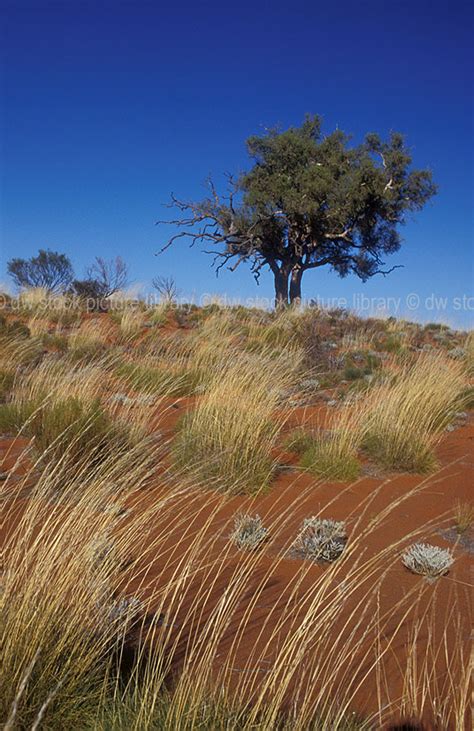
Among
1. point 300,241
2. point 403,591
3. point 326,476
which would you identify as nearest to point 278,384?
point 326,476

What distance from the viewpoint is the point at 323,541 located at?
138 inches

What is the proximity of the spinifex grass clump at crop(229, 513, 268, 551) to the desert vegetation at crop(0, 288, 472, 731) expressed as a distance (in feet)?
0.04

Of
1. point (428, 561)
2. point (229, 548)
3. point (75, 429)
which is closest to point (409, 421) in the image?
point (428, 561)

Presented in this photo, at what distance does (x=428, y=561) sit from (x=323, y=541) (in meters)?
0.64

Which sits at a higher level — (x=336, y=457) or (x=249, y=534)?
(x=336, y=457)

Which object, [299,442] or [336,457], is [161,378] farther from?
[336,457]

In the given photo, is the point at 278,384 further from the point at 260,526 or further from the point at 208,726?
the point at 208,726

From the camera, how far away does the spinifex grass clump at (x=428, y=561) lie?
10.6ft

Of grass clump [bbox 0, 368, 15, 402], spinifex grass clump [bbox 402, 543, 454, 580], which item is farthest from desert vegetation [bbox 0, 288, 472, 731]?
grass clump [bbox 0, 368, 15, 402]

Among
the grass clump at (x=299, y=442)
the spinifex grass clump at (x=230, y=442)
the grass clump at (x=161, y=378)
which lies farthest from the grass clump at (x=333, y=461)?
the grass clump at (x=161, y=378)

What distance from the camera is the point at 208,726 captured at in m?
1.84

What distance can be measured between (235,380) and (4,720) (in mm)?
4165

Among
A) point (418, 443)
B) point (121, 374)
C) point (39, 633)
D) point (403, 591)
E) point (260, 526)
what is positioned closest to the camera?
point (39, 633)

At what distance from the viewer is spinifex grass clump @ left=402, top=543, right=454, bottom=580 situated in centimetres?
Result: 324
